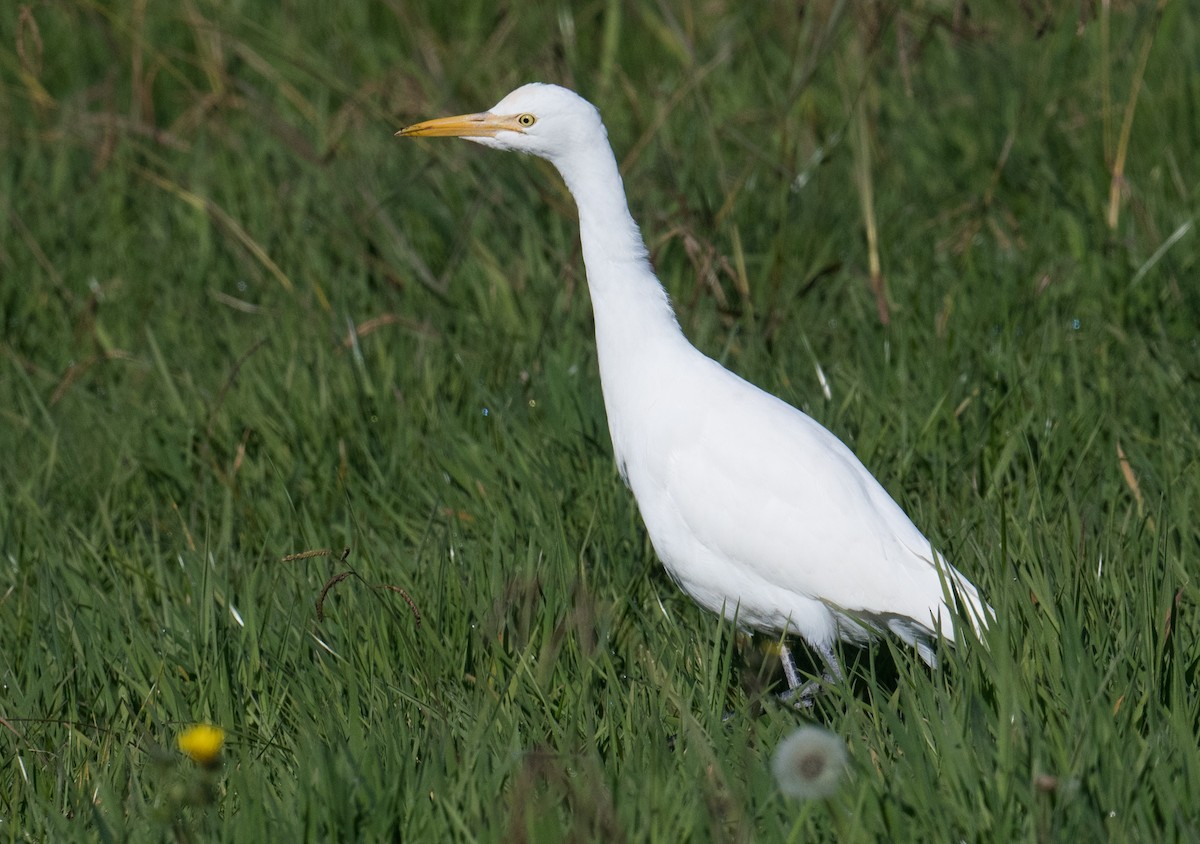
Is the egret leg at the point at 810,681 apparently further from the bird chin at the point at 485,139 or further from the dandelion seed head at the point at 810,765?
the bird chin at the point at 485,139

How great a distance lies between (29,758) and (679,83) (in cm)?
446

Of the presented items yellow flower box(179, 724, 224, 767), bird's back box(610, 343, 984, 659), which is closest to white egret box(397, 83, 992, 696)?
bird's back box(610, 343, 984, 659)

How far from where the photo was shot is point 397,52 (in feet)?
23.4

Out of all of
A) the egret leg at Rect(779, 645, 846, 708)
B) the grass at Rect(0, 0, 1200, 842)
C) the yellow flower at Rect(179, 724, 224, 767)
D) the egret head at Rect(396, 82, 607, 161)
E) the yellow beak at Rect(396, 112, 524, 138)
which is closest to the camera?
the yellow flower at Rect(179, 724, 224, 767)

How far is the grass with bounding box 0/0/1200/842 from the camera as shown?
2.45 metres

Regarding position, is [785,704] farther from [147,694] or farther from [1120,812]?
[147,694]

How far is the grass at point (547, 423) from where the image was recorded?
8.04ft

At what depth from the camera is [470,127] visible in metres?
3.51

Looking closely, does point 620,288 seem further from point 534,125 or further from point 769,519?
point 769,519

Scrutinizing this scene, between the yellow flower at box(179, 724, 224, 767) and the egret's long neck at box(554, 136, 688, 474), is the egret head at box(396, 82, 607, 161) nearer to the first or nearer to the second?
the egret's long neck at box(554, 136, 688, 474)

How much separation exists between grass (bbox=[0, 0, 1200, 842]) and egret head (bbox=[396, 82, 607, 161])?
0.87 meters

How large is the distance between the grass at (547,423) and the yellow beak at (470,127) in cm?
88

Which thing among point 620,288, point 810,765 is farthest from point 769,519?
point 810,765

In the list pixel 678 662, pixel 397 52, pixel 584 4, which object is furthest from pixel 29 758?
pixel 584 4
